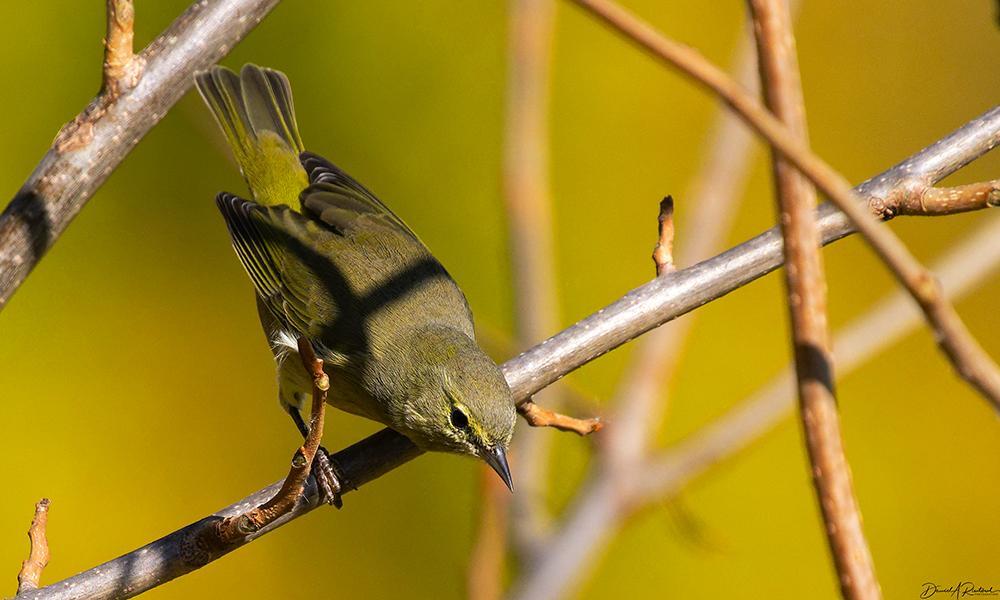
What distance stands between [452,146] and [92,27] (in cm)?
208

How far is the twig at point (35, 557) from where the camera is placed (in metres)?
2.38

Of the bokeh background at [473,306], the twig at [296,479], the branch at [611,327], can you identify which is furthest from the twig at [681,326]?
the bokeh background at [473,306]

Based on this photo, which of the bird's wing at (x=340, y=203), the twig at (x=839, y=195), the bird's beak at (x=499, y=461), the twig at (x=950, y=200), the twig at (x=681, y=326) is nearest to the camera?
the twig at (x=839, y=195)

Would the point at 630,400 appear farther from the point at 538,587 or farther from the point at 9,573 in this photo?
the point at 9,573

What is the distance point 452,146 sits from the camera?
19.9 ft

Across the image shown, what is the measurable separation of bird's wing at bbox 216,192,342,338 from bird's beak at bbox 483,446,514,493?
928mm

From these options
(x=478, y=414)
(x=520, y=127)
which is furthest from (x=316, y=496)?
(x=520, y=127)

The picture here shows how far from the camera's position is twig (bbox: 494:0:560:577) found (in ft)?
11.3

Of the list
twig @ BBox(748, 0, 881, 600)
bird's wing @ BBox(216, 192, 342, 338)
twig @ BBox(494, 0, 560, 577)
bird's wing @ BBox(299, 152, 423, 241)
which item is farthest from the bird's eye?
twig @ BBox(748, 0, 881, 600)

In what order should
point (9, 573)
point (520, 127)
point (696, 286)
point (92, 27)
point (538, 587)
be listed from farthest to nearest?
point (92, 27), point (9, 573), point (520, 127), point (538, 587), point (696, 286)

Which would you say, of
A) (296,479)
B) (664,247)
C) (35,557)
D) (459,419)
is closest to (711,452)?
(459,419)

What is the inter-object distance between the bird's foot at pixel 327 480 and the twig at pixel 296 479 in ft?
1.59

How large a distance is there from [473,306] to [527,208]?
2489mm

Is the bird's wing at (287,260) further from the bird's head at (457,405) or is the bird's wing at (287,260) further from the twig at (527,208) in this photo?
the twig at (527,208)
